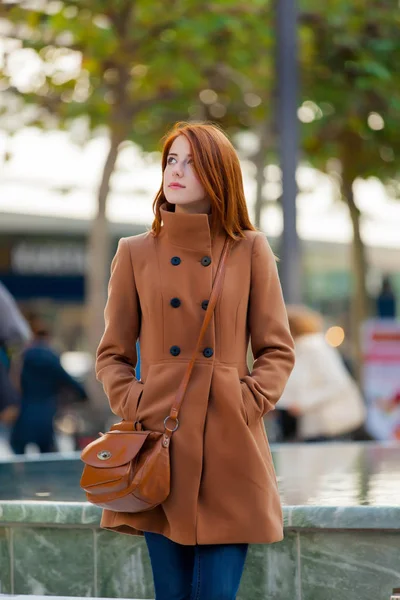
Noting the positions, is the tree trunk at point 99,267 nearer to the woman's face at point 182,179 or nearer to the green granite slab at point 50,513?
the green granite slab at point 50,513

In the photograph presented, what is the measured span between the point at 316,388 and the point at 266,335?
17.0 feet

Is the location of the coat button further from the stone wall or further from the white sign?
the white sign

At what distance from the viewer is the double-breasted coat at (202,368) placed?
3646mm

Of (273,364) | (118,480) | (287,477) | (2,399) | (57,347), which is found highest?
(273,364)

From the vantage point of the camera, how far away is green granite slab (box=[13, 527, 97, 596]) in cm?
509

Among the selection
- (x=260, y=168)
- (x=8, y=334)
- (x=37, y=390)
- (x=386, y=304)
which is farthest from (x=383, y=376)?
(x=386, y=304)

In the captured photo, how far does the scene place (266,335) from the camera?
12.5 feet

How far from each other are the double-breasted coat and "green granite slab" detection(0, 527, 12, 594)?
1.49 metres

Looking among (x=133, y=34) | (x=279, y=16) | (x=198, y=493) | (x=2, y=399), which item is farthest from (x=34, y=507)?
(x=133, y=34)

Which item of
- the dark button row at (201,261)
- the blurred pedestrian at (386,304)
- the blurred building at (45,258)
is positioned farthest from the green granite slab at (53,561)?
the blurred pedestrian at (386,304)

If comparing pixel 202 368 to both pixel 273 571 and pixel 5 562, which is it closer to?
pixel 273 571

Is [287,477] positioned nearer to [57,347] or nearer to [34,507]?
[34,507]

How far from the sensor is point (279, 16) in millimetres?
11000

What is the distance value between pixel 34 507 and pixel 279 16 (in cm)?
682
